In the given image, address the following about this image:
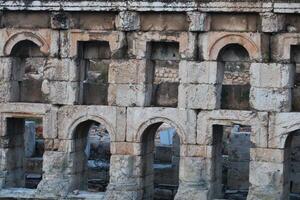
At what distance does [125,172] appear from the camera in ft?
68.2

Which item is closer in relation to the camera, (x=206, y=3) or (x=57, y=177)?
(x=206, y=3)

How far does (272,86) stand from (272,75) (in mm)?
214

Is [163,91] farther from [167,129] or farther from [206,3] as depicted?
[167,129]

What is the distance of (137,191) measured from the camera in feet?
68.4

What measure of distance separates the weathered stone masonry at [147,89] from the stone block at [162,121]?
20 mm

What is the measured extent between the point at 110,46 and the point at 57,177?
3.02 m

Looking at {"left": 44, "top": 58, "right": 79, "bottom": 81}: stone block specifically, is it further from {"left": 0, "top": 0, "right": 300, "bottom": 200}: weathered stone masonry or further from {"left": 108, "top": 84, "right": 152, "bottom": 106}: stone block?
{"left": 108, "top": 84, "right": 152, "bottom": 106}: stone block

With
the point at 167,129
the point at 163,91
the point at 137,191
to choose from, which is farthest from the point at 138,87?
the point at 167,129

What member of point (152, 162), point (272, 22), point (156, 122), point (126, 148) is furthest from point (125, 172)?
point (272, 22)

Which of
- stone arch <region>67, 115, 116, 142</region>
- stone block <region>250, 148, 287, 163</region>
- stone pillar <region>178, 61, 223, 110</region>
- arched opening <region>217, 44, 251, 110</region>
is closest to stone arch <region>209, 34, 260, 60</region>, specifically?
arched opening <region>217, 44, 251, 110</region>

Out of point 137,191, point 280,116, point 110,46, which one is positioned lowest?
point 137,191

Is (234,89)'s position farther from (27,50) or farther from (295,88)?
(27,50)

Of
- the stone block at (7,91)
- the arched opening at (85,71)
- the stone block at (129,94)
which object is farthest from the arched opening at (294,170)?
the stone block at (7,91)

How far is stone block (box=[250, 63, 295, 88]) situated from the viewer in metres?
19.6
